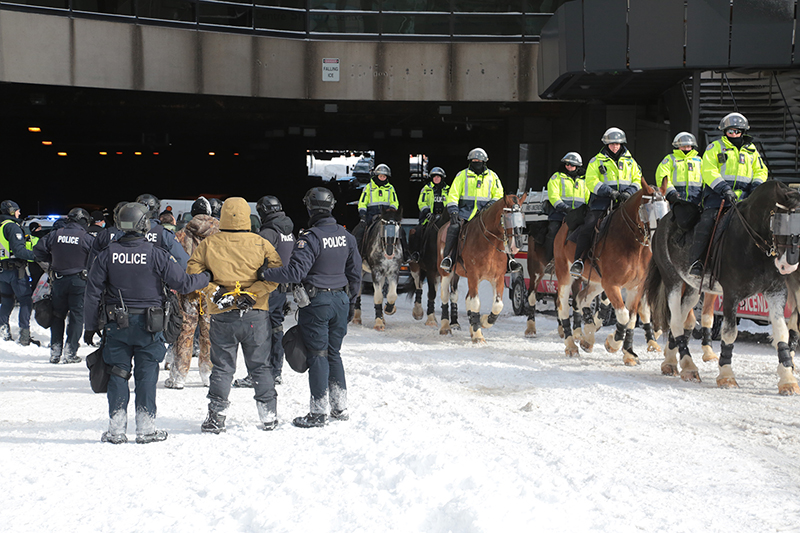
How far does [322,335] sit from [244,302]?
2.40 ft

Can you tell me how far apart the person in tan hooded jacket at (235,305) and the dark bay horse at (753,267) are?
16.2ft

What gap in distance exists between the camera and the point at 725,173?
927 cm

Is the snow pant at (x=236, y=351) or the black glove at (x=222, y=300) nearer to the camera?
the black glove at (x=222, y=300)

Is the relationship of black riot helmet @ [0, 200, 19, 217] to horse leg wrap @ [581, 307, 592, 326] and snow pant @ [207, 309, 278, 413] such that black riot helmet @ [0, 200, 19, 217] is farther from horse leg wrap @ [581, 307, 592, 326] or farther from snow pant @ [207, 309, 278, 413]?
horse leg wrap @ [581, 307, 592, 326]

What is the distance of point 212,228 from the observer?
9.09 m

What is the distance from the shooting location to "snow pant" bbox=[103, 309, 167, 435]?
634cm

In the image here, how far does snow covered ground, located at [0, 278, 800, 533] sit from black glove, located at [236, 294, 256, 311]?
108 cm

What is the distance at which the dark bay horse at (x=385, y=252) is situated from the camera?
1477 centimetres

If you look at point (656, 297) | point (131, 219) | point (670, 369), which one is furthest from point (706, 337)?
point (131, 219)

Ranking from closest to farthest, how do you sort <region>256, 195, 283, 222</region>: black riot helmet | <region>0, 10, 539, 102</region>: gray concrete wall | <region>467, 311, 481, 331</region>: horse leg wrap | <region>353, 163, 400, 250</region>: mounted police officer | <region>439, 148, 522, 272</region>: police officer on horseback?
<region>256, 195, 283, 222</region>: black riot helmet → <region>467, 311, 481, 331</region>: horse leg wrap → <region>439, 148, 522, 272</region>: police officer on horseback → <region>353, 163, 400, 250</region>: mounted police officer → <region>0, 10, 539, 102</region>: gray concrete wall

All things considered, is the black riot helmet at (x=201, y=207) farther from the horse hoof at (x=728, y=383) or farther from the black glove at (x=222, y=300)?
the horse hoof at (x=728, y=383)

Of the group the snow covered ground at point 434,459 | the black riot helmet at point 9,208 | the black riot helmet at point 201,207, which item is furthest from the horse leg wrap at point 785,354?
the black riot helmet at point 9,208

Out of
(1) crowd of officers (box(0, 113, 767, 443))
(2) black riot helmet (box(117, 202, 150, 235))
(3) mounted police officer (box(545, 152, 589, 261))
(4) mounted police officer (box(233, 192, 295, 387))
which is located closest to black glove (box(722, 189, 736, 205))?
(1) crowd of officers (box(0, 113, 767, 443))

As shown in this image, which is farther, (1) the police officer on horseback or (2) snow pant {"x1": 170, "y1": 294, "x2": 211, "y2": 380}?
(1) the police officer on horseback
